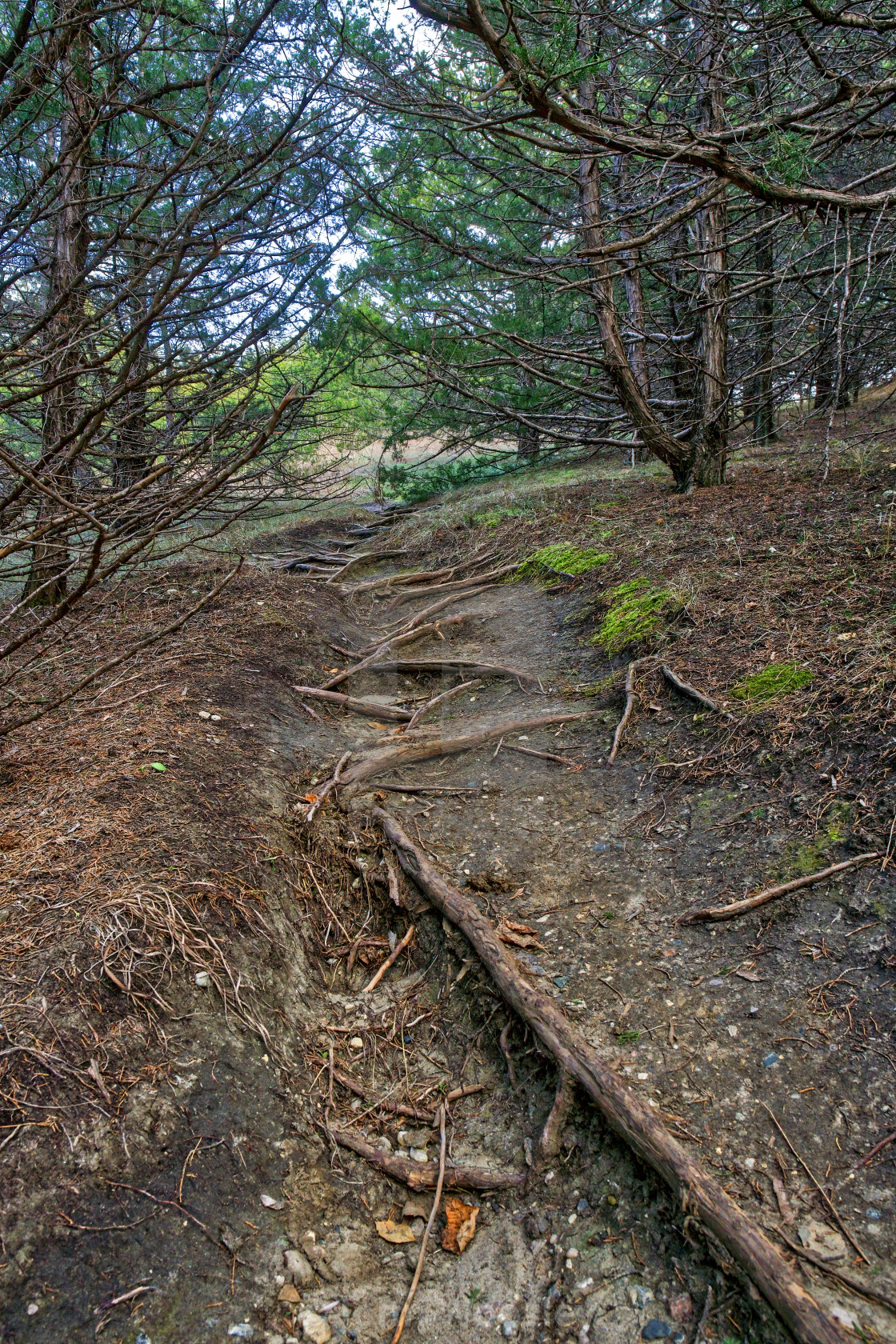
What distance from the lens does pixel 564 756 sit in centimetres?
459

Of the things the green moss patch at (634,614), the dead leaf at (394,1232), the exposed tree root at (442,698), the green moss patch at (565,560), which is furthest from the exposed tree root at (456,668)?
the dead leaf at (394,1232)

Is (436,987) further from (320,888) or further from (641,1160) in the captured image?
(641,1160)

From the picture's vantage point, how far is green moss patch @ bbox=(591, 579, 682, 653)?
5.24m

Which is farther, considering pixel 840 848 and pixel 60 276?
pixel 60 276

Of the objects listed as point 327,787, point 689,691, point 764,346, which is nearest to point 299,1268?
point 327,787

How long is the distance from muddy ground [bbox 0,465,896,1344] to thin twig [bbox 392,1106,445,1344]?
0.04m

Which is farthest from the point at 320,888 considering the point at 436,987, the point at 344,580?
the point at 344,580

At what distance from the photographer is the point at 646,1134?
2.23m

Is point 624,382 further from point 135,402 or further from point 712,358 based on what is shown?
point 135,402

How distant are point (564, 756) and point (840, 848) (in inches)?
71.7

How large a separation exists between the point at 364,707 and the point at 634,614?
2.20 meters

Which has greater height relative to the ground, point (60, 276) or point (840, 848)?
point (60, 276)

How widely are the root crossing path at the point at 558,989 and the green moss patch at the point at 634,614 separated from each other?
12.1 inches

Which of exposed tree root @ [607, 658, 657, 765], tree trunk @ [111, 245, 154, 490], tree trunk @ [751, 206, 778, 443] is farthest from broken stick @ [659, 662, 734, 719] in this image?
tree trunk @ [751, 206, 778, 443]
